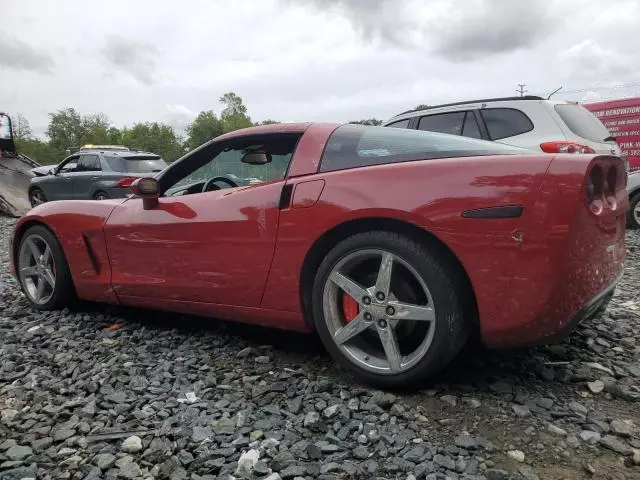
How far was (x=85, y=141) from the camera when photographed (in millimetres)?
77562

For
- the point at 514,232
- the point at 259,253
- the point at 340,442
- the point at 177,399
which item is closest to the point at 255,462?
the point at 340,442

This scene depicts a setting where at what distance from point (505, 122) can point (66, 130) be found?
82331mm

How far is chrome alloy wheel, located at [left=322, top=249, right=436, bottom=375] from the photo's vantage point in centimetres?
227

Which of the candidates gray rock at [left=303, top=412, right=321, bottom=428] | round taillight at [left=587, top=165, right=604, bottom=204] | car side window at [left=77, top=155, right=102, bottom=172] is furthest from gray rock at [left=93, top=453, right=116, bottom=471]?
car side window at [left=77, top=155, right=102, bottom=172]

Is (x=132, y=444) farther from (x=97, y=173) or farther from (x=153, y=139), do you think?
(x=153, y=139)

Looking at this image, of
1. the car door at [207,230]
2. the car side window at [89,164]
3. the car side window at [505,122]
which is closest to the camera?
the car door at [207,230]

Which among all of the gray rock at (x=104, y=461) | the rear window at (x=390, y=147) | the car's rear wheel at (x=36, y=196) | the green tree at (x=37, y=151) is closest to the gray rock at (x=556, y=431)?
the rear window at (x=390, y=147)

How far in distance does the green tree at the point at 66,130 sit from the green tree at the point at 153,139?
8.13 m

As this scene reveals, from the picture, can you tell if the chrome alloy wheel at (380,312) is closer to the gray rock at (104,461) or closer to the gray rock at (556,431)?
the gray rock at (556,431)

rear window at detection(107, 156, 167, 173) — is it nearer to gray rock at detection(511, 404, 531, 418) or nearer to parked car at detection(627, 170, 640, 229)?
parked car at detection(627, 170, 640, 229)

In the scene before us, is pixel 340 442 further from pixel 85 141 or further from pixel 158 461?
pixel 85 141

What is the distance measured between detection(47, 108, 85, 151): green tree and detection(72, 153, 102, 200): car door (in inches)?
2697

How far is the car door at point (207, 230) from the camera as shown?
2693 millimetres

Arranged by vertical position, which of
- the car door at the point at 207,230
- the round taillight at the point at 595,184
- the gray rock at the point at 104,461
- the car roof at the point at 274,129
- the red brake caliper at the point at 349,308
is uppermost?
the car roof at the point at 274,129
